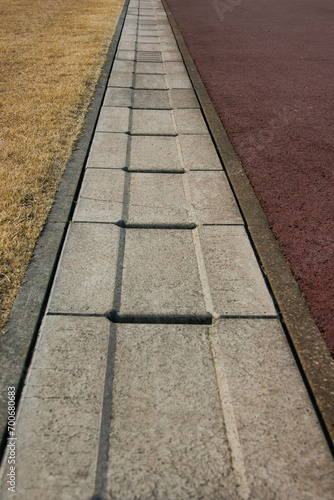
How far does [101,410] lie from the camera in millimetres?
1470

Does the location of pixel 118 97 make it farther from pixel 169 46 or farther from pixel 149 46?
pixel 169 46

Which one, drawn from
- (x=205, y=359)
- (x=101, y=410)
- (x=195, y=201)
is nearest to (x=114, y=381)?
(x=101, y=410)

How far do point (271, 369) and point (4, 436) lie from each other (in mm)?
957

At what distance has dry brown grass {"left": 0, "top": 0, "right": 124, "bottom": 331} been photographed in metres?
2.36

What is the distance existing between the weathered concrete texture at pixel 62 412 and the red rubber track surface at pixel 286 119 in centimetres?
97

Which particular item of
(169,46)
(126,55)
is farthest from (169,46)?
(126,55)

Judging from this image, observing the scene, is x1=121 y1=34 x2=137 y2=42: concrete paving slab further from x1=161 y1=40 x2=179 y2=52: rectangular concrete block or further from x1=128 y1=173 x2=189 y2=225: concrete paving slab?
x1=128 y1=173 x2=189 y2=225: concrete paving slab

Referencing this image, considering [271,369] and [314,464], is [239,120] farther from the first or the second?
[314,464]

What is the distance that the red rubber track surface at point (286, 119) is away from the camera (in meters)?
2.38

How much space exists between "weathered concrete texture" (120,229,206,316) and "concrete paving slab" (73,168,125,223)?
23 centimetres

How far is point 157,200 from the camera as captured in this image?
2793mm

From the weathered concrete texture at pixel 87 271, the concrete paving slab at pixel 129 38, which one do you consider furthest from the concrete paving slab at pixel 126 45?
the weathered concrete texture at pixel 87 271

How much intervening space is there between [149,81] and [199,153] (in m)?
2.28

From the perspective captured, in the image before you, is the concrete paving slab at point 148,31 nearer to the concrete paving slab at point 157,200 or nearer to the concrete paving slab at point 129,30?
the concrete paving slab at point 129,30
